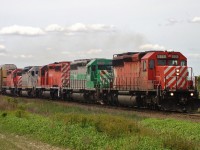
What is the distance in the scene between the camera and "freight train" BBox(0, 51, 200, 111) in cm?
2297

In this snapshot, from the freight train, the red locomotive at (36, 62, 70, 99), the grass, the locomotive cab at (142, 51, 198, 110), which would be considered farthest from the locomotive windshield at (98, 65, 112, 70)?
the grass

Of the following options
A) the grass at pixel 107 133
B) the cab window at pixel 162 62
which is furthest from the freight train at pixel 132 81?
the grass at pixel 107 133

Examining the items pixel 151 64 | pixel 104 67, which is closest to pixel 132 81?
pixel 151 64

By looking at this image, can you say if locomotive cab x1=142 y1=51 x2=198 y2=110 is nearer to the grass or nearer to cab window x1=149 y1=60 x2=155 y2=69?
cab window x1=149 y1=60 x2=155 y2=69

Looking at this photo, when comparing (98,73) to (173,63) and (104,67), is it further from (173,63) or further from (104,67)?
(173,63)

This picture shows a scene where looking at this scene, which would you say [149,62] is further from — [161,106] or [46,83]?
[46,83]

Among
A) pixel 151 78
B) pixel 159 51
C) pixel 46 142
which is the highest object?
pixel 159 51

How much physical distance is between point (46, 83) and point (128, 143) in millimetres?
34791

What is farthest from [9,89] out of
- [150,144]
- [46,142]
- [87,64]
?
[150,144]

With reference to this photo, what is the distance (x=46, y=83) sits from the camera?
44.9 m

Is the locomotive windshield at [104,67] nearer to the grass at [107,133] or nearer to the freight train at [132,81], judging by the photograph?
the freight train at [132,81]

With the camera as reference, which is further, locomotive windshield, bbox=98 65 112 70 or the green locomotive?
locomotive windshield, bbox=98 65 112 70

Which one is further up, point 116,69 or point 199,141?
point 116,69

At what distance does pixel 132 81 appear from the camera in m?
26.2
